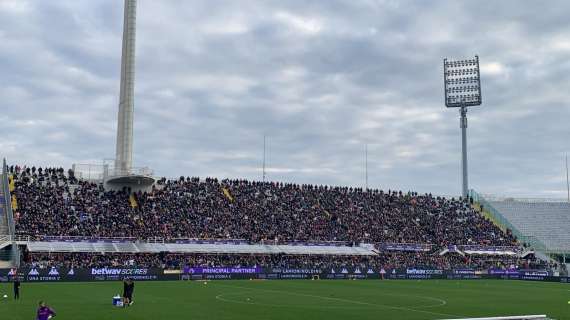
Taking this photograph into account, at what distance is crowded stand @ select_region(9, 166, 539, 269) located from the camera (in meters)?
66.1

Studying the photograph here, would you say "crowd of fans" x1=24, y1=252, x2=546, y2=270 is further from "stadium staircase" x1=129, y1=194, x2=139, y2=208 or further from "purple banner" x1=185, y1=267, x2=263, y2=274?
"stadium staircase" x1=129, y1=194, x2=139, y2=208

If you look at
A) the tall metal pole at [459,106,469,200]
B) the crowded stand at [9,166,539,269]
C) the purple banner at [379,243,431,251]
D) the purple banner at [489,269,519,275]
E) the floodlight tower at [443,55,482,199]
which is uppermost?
the floodlight tower at [443,55,482,199]

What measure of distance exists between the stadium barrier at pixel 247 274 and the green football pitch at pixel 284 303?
2.85m

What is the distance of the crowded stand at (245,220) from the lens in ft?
217

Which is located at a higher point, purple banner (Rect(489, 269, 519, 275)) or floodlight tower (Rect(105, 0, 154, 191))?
floodlight tower (Rect(105, 0, 154, 191))

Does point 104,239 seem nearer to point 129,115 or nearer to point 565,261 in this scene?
point 129,115

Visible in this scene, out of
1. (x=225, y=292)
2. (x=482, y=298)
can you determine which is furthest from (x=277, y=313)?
(x=482, y=298)

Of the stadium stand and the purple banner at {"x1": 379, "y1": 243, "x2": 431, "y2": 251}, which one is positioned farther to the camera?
the stadium stand

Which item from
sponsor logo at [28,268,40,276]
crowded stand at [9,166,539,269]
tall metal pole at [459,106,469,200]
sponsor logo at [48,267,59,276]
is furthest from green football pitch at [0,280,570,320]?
tall metal pole at [459,106,469,200]

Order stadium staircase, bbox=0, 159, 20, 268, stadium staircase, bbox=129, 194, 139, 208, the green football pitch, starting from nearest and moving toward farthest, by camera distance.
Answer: the green football pitch → stadium staircase, bbox=0, 159, 20, 268 → stadium staircase, bbox=129, 194, 139, 208

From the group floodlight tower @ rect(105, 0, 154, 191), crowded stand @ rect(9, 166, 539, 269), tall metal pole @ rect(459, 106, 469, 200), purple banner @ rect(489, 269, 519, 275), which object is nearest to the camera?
crowded stand @ rect(9, 166, 539, 269)

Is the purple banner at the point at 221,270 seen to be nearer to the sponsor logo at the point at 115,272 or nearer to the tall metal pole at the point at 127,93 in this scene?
the sponsor logo at the point at 115,272

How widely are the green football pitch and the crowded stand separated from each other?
48.6ft

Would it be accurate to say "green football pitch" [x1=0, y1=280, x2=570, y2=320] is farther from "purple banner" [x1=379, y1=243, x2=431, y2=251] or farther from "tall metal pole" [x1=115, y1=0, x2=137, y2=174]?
"tall metal pole" [x1=115, y1=0, x2=137, y2=174]
